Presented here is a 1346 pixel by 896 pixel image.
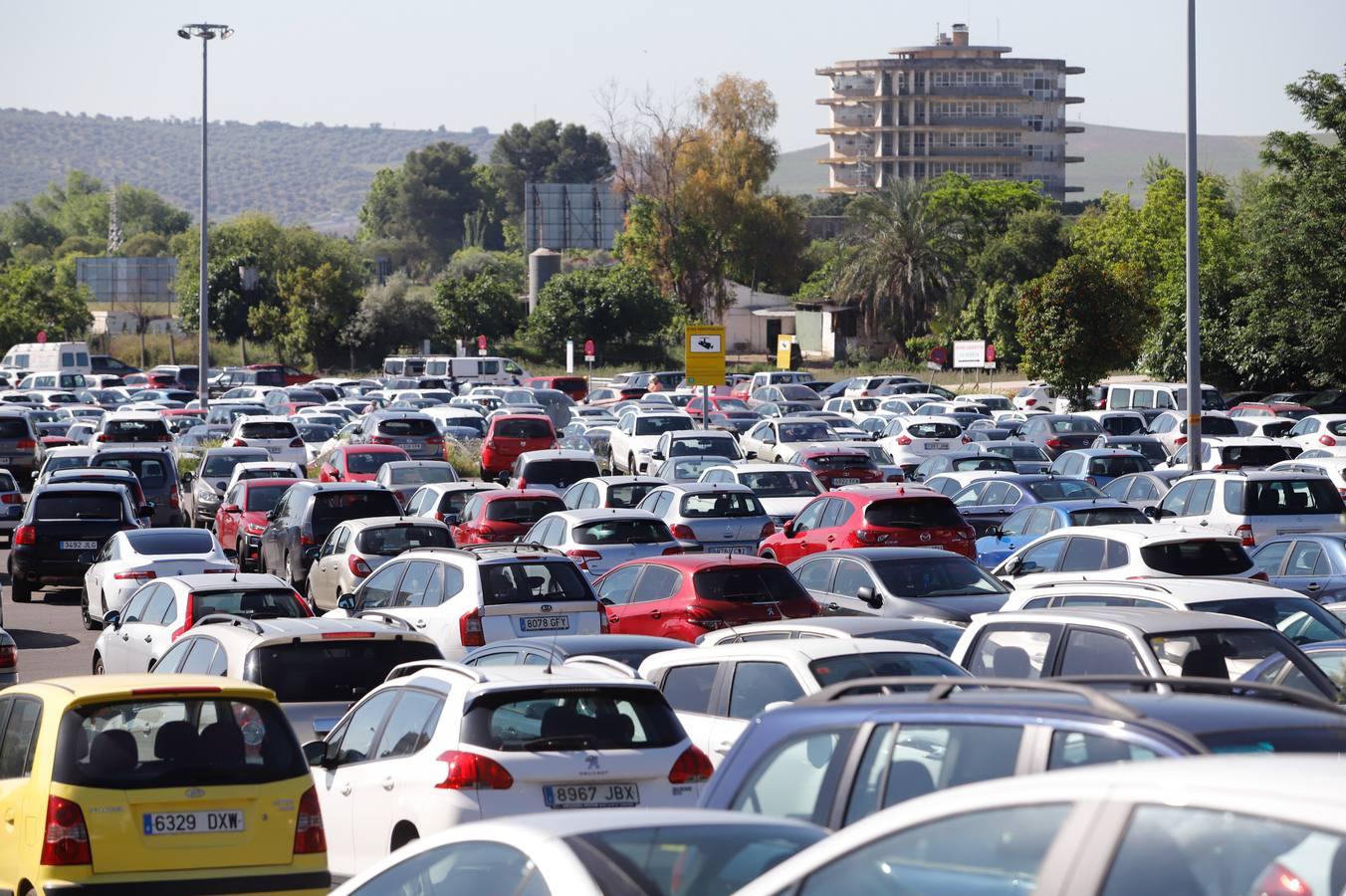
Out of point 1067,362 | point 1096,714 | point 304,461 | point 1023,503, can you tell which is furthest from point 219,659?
point 1067,362

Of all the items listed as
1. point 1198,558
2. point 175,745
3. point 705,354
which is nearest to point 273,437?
point 705,354

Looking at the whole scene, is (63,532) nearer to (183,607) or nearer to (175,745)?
(183,607)

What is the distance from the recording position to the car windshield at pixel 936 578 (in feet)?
53.2

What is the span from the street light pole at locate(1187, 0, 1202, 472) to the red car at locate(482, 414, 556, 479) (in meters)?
15.0

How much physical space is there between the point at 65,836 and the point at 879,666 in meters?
4.75

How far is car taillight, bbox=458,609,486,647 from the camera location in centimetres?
1543

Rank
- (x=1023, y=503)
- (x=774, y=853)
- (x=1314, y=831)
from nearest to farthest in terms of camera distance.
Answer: (x=1314, y=831), (x=774, y=853), (x=1023, y=503)

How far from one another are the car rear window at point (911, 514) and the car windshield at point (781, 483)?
634 centimetres

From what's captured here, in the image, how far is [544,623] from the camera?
51.4ft

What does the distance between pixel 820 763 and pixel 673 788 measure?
142 inches

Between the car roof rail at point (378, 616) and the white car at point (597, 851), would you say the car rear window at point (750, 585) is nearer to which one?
the car roof rail at point (378, 616)

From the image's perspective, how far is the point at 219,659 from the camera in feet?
38.9

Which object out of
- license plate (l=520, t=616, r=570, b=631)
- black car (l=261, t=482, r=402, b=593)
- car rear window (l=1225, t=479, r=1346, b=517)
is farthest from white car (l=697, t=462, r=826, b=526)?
license plate (l=520, t=616, r=570, b=631)

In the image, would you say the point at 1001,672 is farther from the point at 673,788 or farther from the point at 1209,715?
the point at 1209,715
